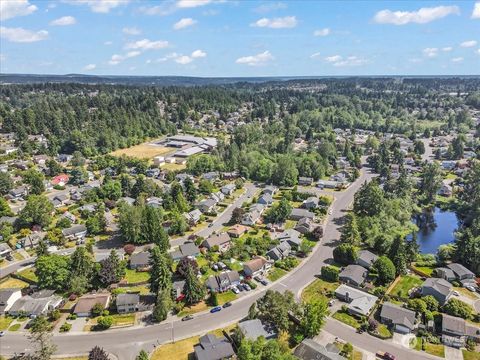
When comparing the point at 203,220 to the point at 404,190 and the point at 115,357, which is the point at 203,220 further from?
the point at 404,190

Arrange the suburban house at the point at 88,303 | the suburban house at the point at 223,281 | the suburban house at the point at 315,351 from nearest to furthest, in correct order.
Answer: the suburban house at the point at 315,351
the suburban house at the point at 88,303
the suburban house at the point at 223,281

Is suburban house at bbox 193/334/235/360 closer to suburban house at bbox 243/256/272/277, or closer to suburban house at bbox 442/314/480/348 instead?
suburban house at bbox 243/256/272/277

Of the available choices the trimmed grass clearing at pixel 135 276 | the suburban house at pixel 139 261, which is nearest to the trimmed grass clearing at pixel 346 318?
the trimmed grass clearing at pixel 135 276

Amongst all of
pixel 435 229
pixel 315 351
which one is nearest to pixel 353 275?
pixel 315 351

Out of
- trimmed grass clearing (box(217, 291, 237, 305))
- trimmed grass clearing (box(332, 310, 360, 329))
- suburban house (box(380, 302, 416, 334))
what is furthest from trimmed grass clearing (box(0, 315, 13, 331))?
suburban house (box(380, 302, 416, 334))

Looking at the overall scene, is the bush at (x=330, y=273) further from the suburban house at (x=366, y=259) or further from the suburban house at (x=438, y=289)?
the suburban house at (x=438, y=289)

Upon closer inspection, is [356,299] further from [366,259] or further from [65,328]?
[65,328]
